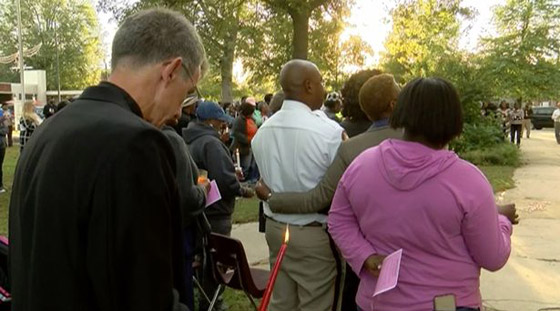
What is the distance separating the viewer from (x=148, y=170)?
1203mm

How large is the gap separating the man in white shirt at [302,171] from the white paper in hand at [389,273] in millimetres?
982

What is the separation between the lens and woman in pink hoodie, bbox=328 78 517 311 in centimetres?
197

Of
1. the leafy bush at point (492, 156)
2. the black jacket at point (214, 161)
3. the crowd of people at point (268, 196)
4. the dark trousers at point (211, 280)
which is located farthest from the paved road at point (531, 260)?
the leafy bush at point (492, 156)

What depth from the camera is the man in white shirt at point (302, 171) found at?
10.00ft

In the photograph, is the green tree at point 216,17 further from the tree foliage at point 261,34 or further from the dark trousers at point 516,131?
the dark trousers at point 516,131

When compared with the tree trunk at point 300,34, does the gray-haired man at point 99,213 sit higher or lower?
lower

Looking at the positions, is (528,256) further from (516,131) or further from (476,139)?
(516,131)

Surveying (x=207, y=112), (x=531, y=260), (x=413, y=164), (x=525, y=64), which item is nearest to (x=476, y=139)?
(x=525, y=64)

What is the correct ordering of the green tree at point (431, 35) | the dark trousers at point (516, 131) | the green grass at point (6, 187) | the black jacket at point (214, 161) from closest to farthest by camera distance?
the black jacket at point (214, 161), the green grass at point (6, 187), the dark trousers at point (516, 131), the green tree at point (431, 35)

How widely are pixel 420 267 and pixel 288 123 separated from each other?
4.38 feet

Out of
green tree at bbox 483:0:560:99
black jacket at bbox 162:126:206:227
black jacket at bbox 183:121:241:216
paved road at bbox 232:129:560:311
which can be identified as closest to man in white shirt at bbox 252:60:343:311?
black jacket at bbox 162:126:206:227

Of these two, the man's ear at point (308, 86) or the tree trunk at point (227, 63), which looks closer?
the man's ear at point (308, 86)

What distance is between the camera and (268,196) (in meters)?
3.23

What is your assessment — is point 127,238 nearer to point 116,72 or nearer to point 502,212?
point 116,72
